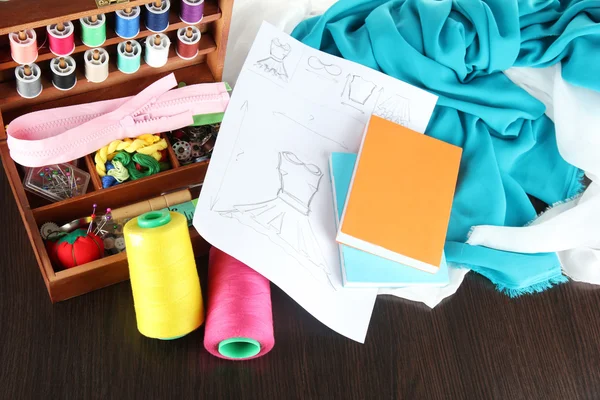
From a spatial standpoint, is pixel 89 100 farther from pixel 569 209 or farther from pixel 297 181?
pixel 569 209

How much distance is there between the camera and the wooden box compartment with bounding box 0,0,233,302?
773 millimetres

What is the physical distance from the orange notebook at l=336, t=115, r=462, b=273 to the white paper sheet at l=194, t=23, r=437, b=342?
0.05m

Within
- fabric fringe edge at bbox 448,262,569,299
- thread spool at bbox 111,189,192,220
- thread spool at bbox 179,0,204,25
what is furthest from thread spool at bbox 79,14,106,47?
fabric fringe edge at bbox 448,262,569,299

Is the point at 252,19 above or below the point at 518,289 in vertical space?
above

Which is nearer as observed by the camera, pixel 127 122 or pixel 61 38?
pixel 61 38

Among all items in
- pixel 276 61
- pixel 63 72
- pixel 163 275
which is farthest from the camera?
pixel 276 61

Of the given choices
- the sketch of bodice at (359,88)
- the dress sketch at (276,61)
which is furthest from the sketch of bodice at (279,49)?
the sketch of bodice at (359,88)

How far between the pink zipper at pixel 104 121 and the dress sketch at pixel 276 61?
7cm

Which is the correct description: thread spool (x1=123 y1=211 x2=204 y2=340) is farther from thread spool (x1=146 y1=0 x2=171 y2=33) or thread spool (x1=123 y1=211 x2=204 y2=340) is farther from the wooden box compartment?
thread spool (x1=146 y1=0 x2=171 y2=33)

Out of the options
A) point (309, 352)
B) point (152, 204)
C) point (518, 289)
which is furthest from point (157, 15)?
point (518, 289)

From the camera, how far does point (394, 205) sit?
0.89 meters

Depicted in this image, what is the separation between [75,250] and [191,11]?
0.34 meters

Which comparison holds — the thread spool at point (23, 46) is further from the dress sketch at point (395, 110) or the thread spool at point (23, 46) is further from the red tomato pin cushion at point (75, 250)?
the dress sketch at point (395, 110)

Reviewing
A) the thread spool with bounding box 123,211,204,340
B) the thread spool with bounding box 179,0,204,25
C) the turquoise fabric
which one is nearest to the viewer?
the thread spool with bounding box 123,211,204,340
